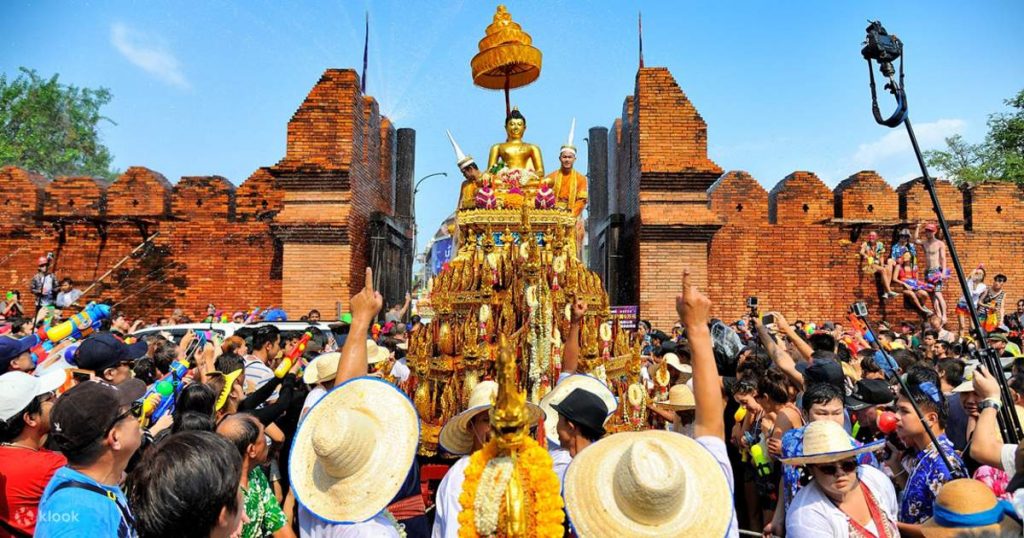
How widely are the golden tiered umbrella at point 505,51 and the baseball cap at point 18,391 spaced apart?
740cm

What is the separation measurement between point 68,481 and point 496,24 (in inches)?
335

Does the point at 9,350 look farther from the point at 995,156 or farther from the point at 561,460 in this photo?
the point at 995,156

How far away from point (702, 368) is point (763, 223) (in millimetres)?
10947

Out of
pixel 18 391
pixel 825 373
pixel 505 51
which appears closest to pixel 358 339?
pixel 18 391

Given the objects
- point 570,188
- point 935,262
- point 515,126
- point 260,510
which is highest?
point 515,126

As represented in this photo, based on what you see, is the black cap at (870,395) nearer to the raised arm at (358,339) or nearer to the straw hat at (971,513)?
the straw hat at (971,513)

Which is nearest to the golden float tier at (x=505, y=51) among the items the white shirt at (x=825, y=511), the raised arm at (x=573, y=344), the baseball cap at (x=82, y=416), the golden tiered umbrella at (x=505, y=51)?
the golden tiered umbrella at (x=505, y=51)

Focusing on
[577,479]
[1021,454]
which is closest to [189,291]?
[577,479]

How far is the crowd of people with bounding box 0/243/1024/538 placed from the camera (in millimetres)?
2117

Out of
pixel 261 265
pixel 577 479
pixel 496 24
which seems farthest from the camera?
pixel 261 265

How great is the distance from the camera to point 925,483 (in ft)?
10.7

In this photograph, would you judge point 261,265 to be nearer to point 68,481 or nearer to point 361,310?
point 361,310

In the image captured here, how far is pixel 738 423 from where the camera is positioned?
4.78 metres

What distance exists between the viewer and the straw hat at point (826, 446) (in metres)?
2.73
